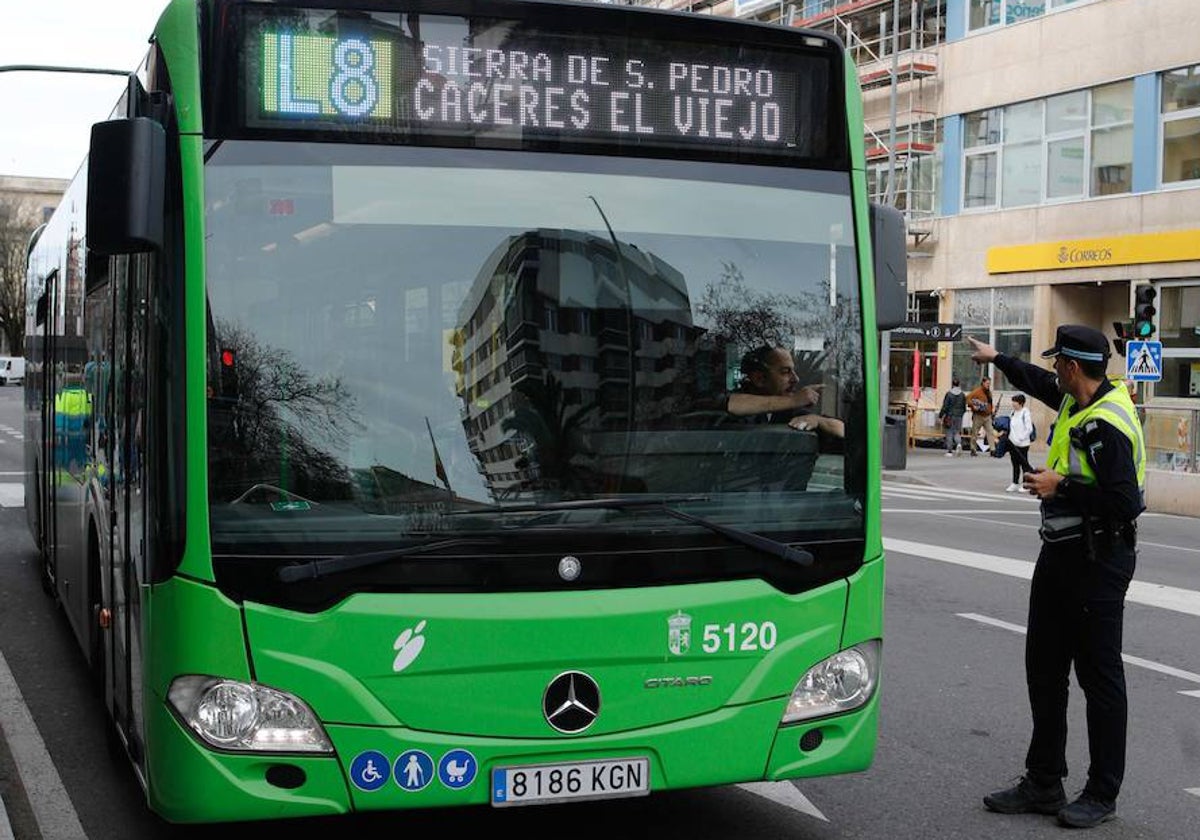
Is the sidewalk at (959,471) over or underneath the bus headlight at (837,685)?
underneath

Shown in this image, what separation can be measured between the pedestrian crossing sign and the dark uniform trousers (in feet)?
56.4

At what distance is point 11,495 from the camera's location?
18.5m

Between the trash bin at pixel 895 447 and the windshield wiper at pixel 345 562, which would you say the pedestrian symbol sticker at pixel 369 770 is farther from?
the trash bin at pixel 895 447

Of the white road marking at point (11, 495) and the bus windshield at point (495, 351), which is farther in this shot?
the white road marking at point (11, 495)

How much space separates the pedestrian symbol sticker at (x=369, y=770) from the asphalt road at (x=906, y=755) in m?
1.11

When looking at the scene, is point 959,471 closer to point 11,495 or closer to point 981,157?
point 981,157

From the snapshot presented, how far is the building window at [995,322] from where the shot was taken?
3338 cm

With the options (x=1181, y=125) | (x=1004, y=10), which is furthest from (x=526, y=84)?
(x=1004, y=10)

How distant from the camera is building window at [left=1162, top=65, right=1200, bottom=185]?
2889 centimetres

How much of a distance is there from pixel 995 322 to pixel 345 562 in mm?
32314

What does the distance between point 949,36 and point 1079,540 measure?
33.7 m

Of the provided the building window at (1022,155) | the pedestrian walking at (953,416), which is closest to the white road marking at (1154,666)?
the pedestrian walking at (953,416)

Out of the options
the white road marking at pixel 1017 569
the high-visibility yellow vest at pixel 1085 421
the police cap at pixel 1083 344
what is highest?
the police cap at pixel 1083 344

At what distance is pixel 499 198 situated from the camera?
4.31 metres
